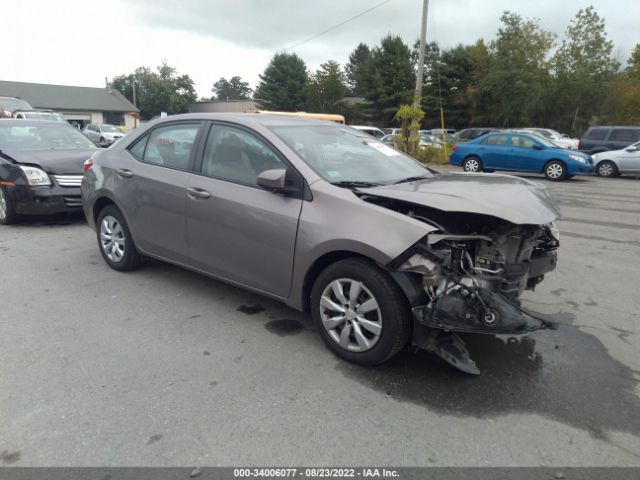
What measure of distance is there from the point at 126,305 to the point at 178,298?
1.53 feet

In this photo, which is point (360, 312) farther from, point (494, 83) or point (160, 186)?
point (494, 83)

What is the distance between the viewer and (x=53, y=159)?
743cm

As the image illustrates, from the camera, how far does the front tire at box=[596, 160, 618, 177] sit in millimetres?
17031

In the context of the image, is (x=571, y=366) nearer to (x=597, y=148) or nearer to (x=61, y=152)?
(x=61, y=152)

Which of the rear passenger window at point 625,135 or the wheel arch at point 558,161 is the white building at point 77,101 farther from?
the wheel arch at point 558,161

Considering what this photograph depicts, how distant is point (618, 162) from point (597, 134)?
3.59 meters

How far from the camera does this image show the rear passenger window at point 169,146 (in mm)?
4434

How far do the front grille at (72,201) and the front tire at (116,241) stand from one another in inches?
92.9

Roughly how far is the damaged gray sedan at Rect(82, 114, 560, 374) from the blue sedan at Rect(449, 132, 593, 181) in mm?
12453

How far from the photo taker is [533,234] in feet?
11.6

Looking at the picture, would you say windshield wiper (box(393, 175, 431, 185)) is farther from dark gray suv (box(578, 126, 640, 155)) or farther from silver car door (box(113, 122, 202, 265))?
dark gray suv (box(578, 126, 640, 155))

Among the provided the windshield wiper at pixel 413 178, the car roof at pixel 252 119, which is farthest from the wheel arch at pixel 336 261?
the car roof at pixel 252 119

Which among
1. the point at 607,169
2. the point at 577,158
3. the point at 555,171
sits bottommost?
the point at 555,171

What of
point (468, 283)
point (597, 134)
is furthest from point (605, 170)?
point (468, 283)
